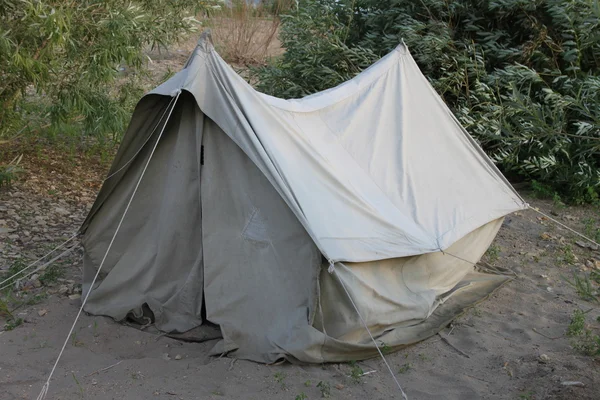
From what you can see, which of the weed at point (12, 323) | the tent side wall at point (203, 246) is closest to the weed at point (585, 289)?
the tent side wall at point (203, 246)

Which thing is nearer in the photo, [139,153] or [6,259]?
[139,153]

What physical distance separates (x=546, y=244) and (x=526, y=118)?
4.44 feet

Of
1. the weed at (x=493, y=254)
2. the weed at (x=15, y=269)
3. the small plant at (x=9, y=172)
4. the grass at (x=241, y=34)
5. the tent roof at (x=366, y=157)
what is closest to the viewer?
the tent roof at (x=366, y=157)

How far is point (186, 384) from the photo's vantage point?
3871mm

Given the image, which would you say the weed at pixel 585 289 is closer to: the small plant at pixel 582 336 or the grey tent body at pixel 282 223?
the small plant at pixel 582 336

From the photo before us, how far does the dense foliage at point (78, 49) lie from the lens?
5523 millimetres

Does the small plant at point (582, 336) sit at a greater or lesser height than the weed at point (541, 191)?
greater

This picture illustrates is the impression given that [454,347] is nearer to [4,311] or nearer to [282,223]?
[282,223]

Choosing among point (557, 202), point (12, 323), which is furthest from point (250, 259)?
point (557, 202)

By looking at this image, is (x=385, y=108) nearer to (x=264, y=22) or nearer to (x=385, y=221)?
(x=385, y=221)

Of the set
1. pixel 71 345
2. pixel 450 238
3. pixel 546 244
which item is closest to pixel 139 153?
pixel 71 345

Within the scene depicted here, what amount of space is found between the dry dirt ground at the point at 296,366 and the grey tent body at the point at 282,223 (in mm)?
143

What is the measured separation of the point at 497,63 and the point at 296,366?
16.6 feet

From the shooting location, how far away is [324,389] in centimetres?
379
